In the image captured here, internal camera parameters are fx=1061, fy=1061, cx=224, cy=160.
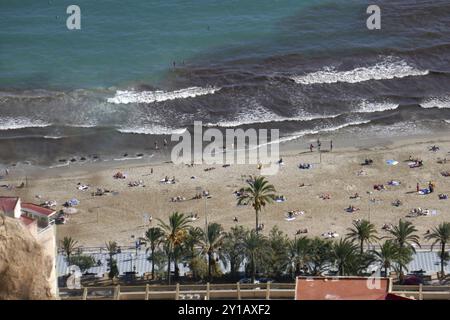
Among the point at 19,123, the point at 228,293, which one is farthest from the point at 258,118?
the point at 228,293

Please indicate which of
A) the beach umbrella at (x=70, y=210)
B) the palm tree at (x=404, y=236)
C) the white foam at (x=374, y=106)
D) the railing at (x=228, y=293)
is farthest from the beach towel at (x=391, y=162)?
the railing at (x=228, y=293)

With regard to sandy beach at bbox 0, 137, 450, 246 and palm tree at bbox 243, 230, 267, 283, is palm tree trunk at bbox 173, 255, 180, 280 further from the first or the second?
sandy beach at bbox 0, 137, 450, 246

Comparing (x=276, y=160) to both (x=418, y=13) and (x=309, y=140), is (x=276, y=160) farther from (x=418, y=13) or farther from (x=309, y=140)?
(x=418, y=13)

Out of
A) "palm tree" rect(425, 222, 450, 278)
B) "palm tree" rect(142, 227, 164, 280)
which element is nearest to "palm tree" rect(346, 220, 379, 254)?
"palm tree" rect(425, 222, 450, 278)

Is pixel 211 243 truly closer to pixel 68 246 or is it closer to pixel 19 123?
pixel 68 246

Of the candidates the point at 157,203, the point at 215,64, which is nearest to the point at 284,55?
the point at 215,64
